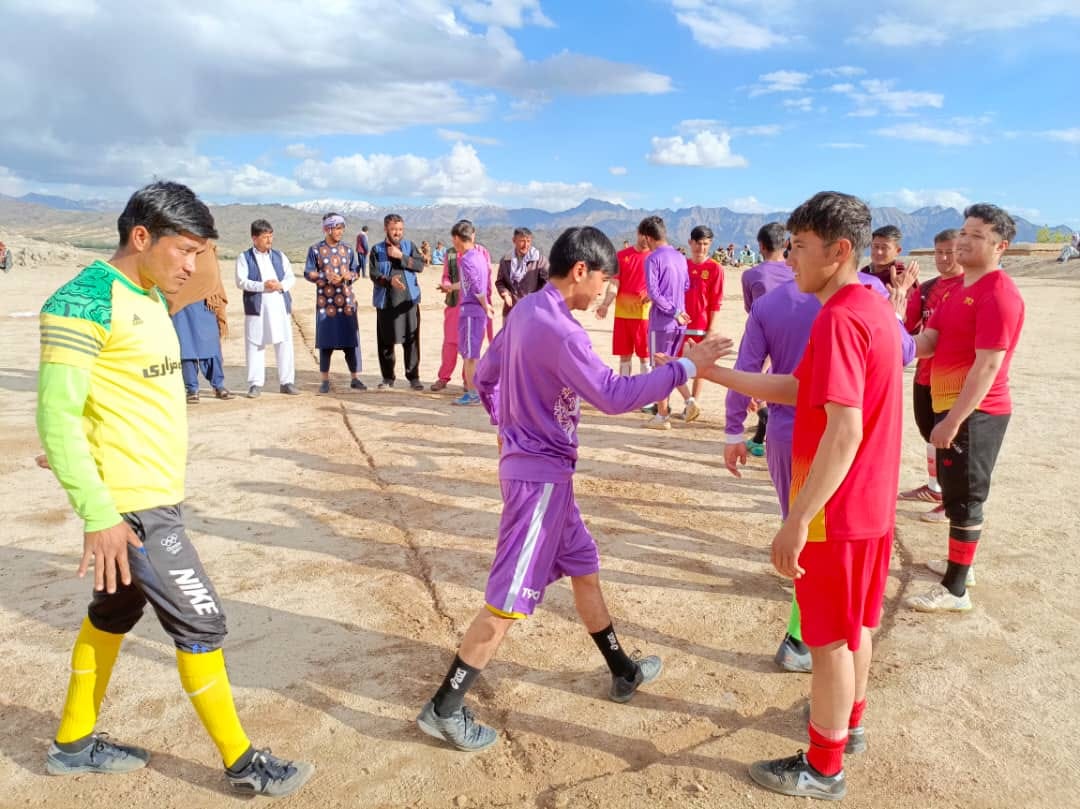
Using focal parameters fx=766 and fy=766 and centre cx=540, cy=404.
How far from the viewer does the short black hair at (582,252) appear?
296 cm

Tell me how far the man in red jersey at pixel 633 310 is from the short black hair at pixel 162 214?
605 centimetres

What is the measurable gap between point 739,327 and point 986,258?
43.6ft

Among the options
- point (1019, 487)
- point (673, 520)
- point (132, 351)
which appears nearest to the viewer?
point (132, 351)

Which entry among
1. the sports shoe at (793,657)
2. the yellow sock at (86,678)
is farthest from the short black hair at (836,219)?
the yellow sock at (86,678)

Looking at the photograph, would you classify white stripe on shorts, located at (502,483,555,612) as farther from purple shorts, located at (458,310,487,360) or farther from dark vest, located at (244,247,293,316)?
dark vest, located at (244,247,293,316)

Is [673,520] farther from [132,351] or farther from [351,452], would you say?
[132,351]

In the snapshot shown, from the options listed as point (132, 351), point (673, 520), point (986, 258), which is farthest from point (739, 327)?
point (132, 351)

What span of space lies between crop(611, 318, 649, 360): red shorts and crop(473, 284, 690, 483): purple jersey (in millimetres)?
5530

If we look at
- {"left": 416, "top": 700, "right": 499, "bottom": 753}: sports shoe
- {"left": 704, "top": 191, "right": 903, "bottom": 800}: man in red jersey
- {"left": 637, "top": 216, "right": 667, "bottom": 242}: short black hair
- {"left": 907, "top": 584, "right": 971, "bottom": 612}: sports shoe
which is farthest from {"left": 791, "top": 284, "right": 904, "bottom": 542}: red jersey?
{"left": 637, "top": 216, "right": 667, "bottom": 242}: short black hair

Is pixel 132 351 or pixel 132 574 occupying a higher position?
pixel 132 351

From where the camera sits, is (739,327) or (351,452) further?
(739,327)

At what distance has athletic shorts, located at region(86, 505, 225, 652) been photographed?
2584 millimetres

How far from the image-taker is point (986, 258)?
4.05 meters

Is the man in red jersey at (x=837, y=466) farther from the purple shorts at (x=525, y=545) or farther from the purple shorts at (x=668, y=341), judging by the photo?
the purple shorts at (x=668, y=341)
